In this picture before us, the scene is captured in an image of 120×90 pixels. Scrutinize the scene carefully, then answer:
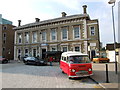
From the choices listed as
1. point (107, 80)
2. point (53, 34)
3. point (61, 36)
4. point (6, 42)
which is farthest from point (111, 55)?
point (6, 42)

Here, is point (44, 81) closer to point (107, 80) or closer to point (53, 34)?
point (107, 80)

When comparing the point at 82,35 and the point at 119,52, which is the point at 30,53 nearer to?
the point at 82,35

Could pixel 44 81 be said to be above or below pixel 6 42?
below

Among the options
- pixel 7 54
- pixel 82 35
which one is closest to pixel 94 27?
→ pixel 82 35

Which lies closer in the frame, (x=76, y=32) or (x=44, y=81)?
(x=44, y=81)

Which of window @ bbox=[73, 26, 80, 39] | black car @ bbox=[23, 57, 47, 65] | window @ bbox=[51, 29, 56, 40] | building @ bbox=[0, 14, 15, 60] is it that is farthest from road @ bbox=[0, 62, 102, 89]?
building @ bbox=[0, 14, 15, 60]

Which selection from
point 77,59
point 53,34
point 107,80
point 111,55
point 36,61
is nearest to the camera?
point 107,80

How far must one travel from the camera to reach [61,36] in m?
26.3

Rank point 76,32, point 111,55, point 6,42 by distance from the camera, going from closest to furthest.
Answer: point 111,55 → point 76,32 → point 6,42

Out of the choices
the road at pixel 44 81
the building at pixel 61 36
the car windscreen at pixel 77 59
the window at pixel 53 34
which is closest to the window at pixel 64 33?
the building at pixel 61 36

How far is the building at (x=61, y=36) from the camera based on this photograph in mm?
23266

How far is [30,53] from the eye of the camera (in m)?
30.1

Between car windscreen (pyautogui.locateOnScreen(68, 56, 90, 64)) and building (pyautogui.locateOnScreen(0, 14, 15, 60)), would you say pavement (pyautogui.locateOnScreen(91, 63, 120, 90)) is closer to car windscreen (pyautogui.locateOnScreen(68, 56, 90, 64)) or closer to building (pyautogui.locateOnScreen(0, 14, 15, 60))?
car windscreen (pyautogui.locateOnScreen(68, 56, 90, 64))

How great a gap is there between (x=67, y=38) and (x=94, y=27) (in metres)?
6.61
